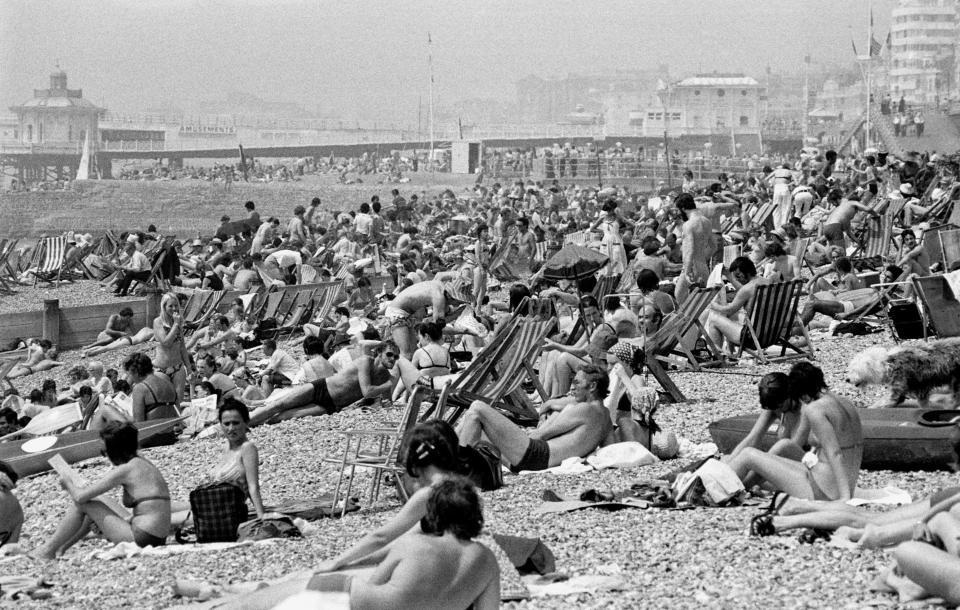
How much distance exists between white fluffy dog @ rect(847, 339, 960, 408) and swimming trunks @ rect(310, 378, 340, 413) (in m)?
3.58

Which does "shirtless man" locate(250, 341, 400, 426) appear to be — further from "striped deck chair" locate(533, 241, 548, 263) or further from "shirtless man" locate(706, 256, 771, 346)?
"striped deck chair" locate(533, 241, 548, 263)

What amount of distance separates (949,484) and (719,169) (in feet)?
145

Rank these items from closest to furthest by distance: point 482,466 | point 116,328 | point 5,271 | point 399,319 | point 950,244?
point 482,466 < point 399,319 < point 950,244 < point 116,328 < point 5,271

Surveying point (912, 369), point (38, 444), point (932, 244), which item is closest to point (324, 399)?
point (38, 444)

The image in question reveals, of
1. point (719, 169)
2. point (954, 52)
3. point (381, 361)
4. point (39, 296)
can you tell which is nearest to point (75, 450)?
point (381, 361)

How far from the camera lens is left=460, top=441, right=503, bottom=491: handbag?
6.59m

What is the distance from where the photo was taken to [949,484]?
6.08m

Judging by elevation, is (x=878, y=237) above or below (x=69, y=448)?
above

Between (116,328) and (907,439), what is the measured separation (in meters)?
10.1

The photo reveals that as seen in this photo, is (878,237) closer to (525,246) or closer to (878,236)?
(878,236)

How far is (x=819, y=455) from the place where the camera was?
18.9ft

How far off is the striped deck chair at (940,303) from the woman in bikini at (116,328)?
27.3ft

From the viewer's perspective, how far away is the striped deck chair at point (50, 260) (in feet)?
69.0

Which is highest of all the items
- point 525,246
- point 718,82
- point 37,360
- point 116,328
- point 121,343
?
point 718,82
